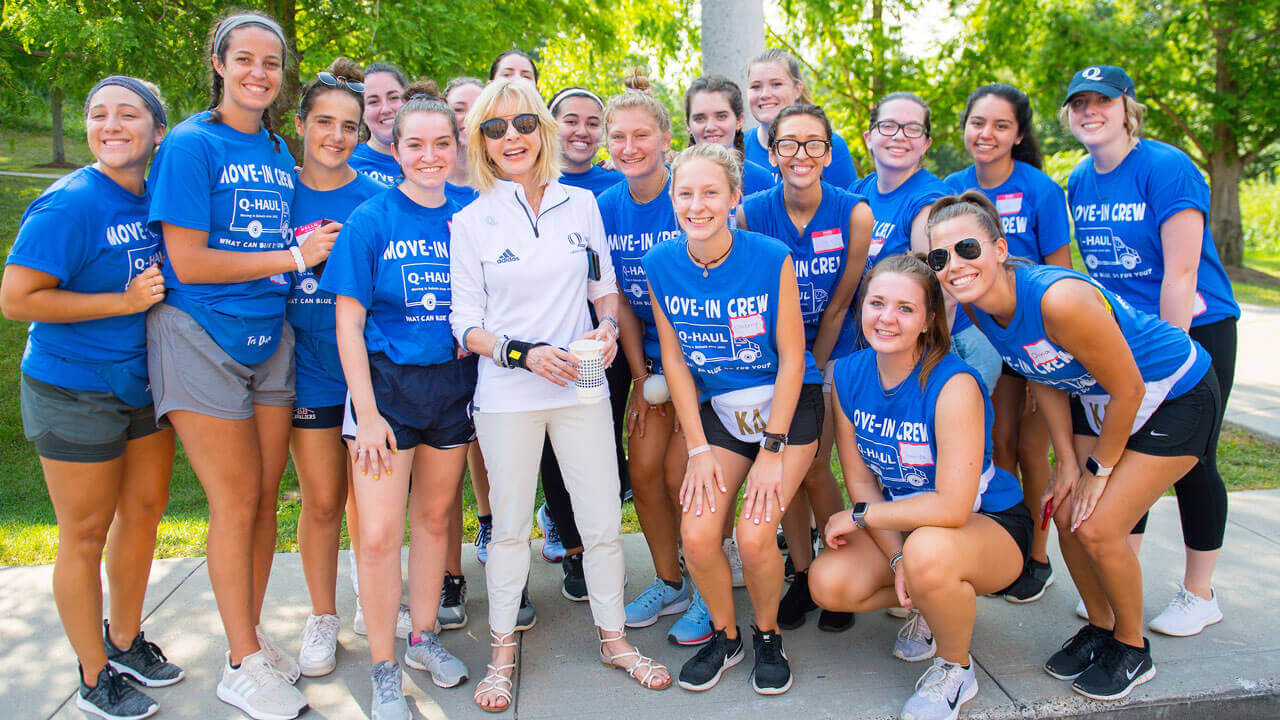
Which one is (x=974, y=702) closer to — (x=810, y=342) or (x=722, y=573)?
(x=722, y=573)

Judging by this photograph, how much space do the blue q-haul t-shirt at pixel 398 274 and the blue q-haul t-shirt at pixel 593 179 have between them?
103 cm

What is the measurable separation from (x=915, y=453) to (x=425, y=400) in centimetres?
183

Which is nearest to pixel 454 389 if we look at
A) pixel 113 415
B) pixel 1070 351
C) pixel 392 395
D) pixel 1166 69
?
pixel 392 395

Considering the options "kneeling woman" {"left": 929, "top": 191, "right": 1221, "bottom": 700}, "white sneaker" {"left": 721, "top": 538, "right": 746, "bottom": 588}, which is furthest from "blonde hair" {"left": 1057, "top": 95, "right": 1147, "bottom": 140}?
"white sneaker" {"left": 721, "top": 538, "right": 746, "bottom": 588}

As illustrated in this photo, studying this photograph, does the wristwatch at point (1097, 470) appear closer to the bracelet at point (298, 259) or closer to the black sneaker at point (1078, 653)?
the black sneaker at point (1078, 653)

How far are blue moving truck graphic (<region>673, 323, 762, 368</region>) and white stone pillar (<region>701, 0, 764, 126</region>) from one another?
3.12 m

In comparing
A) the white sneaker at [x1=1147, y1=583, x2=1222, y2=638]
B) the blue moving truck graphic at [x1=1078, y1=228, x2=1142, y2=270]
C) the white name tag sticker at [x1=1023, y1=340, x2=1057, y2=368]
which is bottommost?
the white sneaker at [x1=1147, y1=583, x2=1222, y2=638]

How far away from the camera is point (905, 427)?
3.10 metres

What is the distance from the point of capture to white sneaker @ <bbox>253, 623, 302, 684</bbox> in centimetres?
337

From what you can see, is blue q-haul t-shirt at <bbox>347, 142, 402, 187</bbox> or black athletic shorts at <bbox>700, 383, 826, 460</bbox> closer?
black athletic shorts at <bbox>700, 383, 826, 460</bbox>

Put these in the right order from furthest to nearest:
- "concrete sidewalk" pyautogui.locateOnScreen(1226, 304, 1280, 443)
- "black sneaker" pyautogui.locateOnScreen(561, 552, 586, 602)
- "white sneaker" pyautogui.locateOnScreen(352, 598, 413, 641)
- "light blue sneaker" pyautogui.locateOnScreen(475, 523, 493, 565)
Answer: "concrete sidewalk" pyautogui.locateOnScreen(1226, 304, 1280, 443) → "light blue sneaker" pyautogui.locateOnScreen(475, 523, 493, 565) → "black sneaker" pyautogui.locateOnScreen(561, 552, 586, 602) → "white sneaker" pyautogui.locateOnScreen(352, 598, 413, 641)

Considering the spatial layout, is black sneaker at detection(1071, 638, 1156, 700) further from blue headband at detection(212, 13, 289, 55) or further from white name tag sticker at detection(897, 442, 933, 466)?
blue headband at detection(212, 13, 289, 55)

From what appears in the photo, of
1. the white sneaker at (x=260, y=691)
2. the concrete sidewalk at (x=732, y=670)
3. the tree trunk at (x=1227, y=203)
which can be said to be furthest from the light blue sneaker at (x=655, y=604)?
the tree trunk at (x=1227, y=203)

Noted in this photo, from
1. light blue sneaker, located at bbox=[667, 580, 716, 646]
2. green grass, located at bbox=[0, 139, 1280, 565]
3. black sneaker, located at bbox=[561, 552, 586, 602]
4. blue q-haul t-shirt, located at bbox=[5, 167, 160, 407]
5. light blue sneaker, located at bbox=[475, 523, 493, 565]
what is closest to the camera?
blue q-haul t-shirt, located at bbox=[5, 167, 160, 407]
